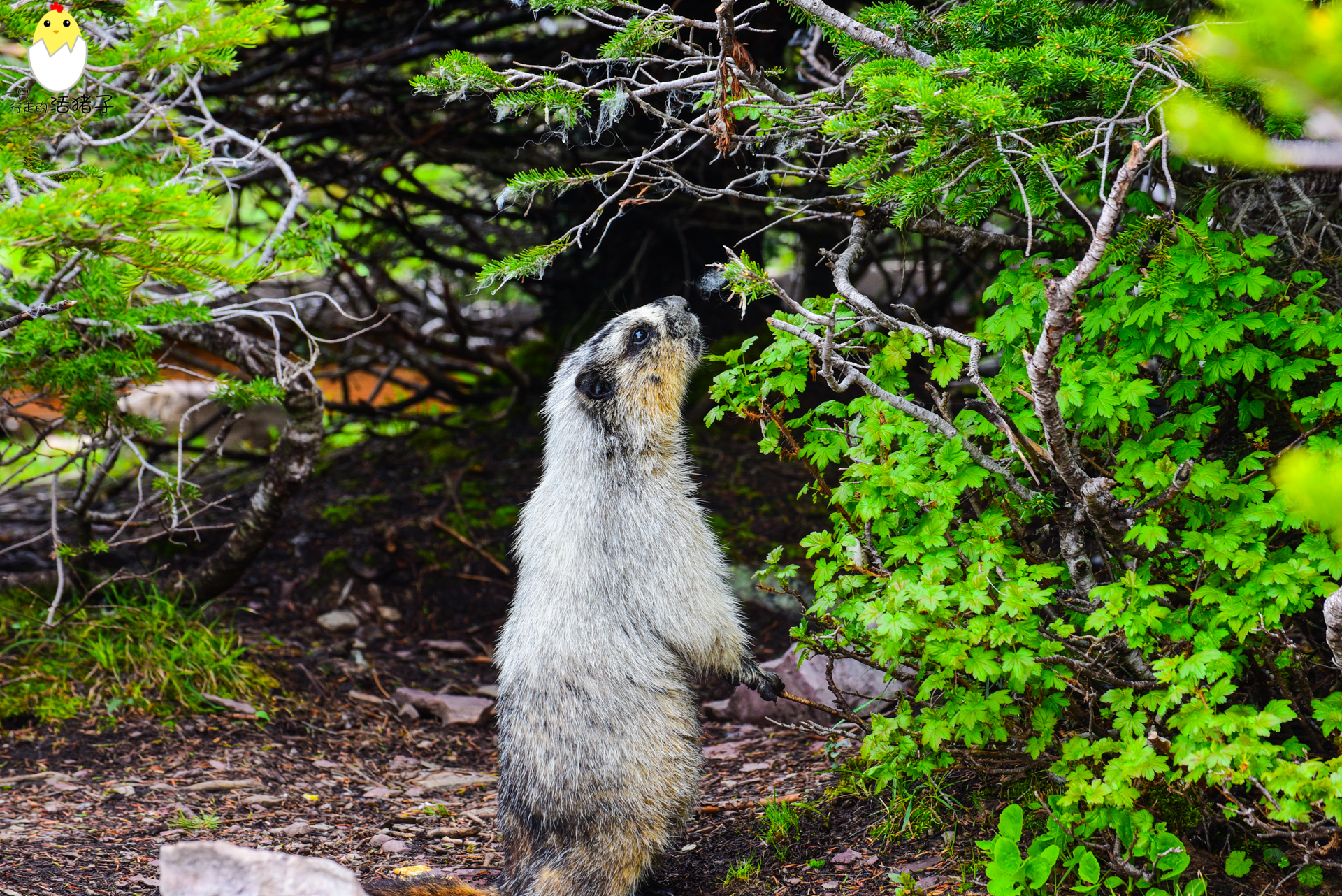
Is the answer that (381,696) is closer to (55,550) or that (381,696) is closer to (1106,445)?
(55,550)

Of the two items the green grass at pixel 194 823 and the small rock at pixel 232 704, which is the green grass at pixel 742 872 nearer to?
the green grass at pixel 194 823

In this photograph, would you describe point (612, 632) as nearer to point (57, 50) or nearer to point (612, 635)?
point (612, 635)

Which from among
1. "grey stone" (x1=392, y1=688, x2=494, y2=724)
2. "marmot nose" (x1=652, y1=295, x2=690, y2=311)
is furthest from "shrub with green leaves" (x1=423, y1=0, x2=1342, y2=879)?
"grey stone" (x1=392, y1=688, x2=494, y2=724)

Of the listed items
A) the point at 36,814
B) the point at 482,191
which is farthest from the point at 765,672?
the point at 482,191

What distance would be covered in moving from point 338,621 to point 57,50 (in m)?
4.21

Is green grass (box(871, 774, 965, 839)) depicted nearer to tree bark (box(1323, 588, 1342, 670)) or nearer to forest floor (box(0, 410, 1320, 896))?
forest floor (box(0, 410, 1320, 896))

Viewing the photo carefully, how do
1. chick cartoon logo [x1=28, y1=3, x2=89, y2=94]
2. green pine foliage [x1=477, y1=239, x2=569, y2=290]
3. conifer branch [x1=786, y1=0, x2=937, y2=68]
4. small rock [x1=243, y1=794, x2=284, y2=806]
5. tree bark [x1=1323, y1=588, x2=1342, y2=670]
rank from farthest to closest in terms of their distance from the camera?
small rock [x1=243, y1=794, x2=284, y2=806] < green pine foliage [x1=477, y1=239, x2=569, y2=290] < conifer branch [x1=786, y1=0, x2=937, y2=68] < chick cartoon logo [x1=28, y1=3, x2=89, y2=94] < tree bark [x1=1323, y1=588, x2=1342, y2=670]

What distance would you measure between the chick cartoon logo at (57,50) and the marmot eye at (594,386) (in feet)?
6.73

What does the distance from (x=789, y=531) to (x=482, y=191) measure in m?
4.43

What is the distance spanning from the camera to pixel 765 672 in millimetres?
4082

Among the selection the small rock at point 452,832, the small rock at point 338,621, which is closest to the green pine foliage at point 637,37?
the small rock at point 452,832

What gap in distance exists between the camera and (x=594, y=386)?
4.16 m

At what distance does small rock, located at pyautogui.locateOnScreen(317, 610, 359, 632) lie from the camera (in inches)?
256

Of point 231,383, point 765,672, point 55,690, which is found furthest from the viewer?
point 55,690
